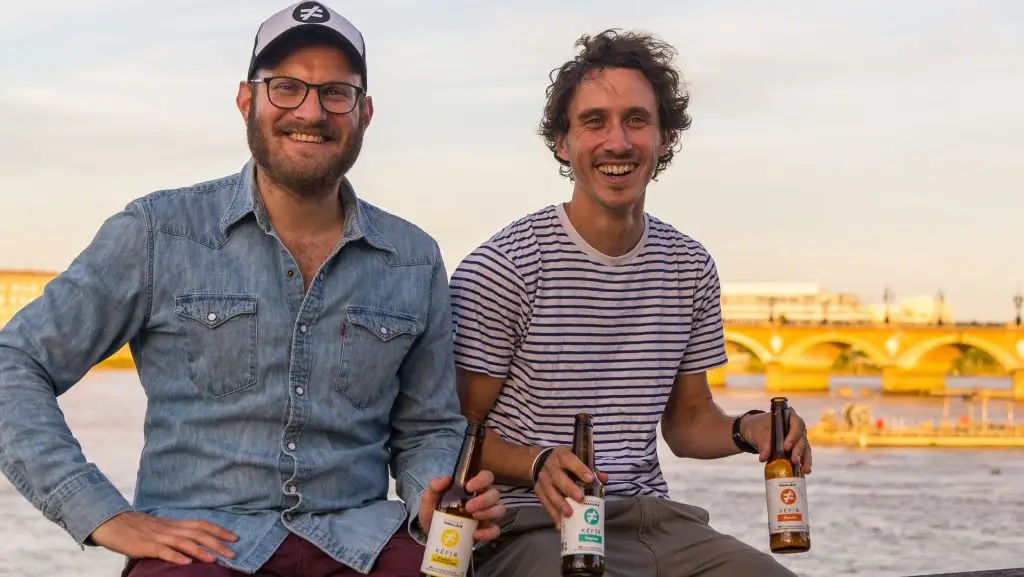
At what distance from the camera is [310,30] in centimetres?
243

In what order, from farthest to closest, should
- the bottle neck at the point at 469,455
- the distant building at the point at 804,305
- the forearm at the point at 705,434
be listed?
1. the distant building at the point at 804,305
2. the forearm at the point at 705,434
3. the bottle neck at the point at 469,455

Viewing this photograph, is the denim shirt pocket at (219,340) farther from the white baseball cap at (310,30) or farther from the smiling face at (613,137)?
the smiling face at (613,137)

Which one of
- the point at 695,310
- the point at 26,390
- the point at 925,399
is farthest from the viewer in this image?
the point at 925,399

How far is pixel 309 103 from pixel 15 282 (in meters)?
64.4

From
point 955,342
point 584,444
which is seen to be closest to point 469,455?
point 584,444

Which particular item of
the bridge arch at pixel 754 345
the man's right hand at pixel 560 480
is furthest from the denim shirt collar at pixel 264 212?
the bridge arch at pixel 754 345

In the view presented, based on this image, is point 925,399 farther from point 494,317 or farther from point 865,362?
point 494,317

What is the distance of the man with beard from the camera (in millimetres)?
2326

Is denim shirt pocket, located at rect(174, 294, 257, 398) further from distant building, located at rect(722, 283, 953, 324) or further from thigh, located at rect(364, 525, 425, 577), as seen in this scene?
distant building, located at rect(722, 283, 953, 324)

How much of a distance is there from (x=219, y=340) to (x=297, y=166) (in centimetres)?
31

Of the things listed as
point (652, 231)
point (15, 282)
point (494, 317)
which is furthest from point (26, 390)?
point (15, 282)

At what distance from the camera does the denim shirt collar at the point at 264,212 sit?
2.47 meters

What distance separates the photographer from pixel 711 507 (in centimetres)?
2159

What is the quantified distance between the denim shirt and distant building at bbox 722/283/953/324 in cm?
8060
